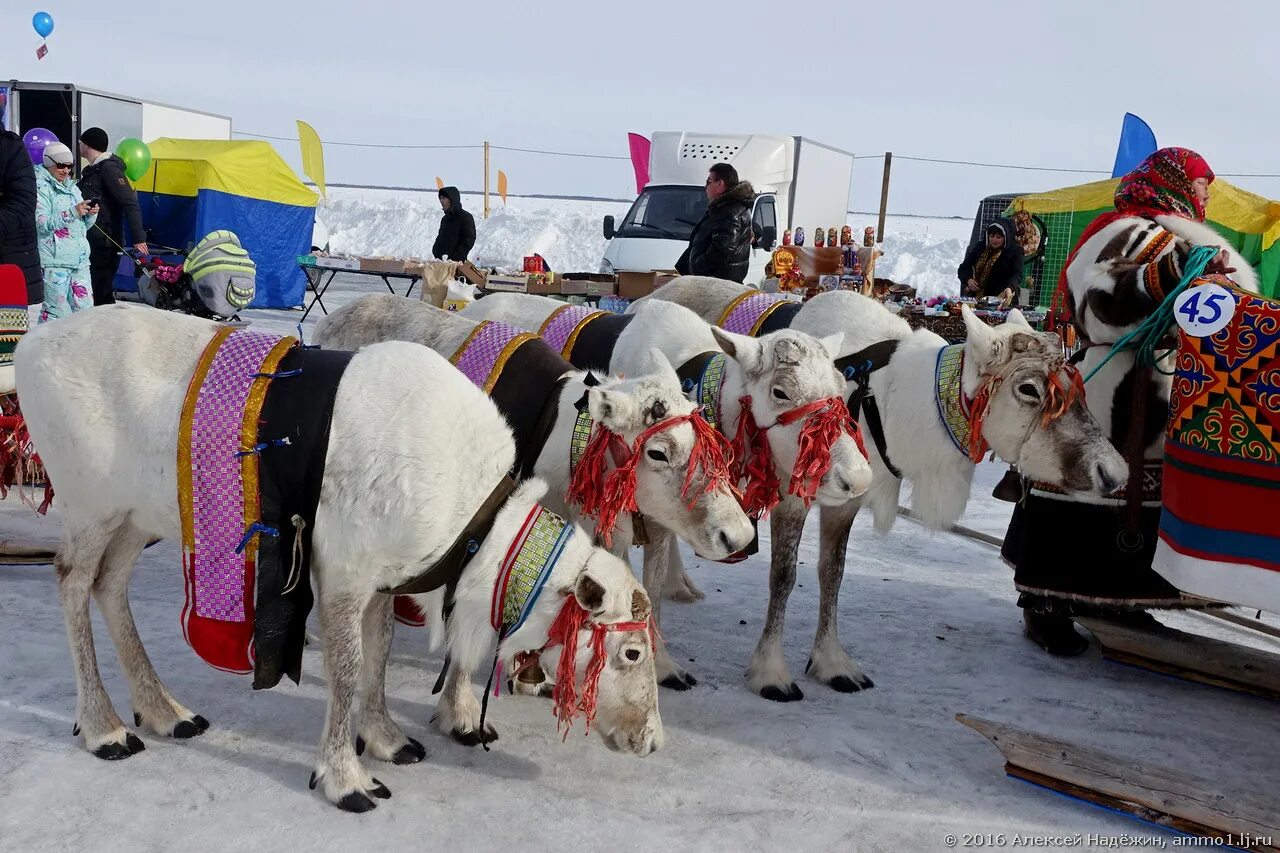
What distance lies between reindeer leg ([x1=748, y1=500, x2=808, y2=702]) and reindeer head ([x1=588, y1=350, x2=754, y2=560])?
0.70 meters

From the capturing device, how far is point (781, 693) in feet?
12.5

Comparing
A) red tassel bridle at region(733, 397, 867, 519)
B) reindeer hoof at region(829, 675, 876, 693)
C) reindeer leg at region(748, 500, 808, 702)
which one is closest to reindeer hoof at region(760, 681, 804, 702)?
reindeer leg at region(748, 500, 808, 702)

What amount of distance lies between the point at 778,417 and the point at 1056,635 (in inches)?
74.4

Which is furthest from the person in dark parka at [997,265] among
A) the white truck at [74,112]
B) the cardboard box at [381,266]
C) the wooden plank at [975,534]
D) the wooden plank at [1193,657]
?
the white truck at [74,112]

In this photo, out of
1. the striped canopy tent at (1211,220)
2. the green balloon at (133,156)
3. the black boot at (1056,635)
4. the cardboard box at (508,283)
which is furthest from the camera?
the green balloon at (133,156)

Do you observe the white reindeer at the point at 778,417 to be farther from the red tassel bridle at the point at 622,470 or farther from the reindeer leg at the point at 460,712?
the reindeer leg at the point at 460,712

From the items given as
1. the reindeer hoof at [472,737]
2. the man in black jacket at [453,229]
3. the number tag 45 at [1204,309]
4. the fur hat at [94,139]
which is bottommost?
the reindeer hoof at [472,737]

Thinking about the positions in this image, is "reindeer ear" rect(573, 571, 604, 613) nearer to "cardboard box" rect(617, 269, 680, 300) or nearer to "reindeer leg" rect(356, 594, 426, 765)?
"reindeer leg" rect(356, 594, 426, 765)

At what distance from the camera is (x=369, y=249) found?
3516cm

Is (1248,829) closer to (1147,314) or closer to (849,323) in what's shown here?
(1147,314)

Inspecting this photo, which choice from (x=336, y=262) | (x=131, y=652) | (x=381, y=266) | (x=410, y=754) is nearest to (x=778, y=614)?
(x=410, y=754)

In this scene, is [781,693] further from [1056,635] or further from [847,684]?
[1056,635]

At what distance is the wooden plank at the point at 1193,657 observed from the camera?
13.1 ft

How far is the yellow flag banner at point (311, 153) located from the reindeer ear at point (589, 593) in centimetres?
1733
